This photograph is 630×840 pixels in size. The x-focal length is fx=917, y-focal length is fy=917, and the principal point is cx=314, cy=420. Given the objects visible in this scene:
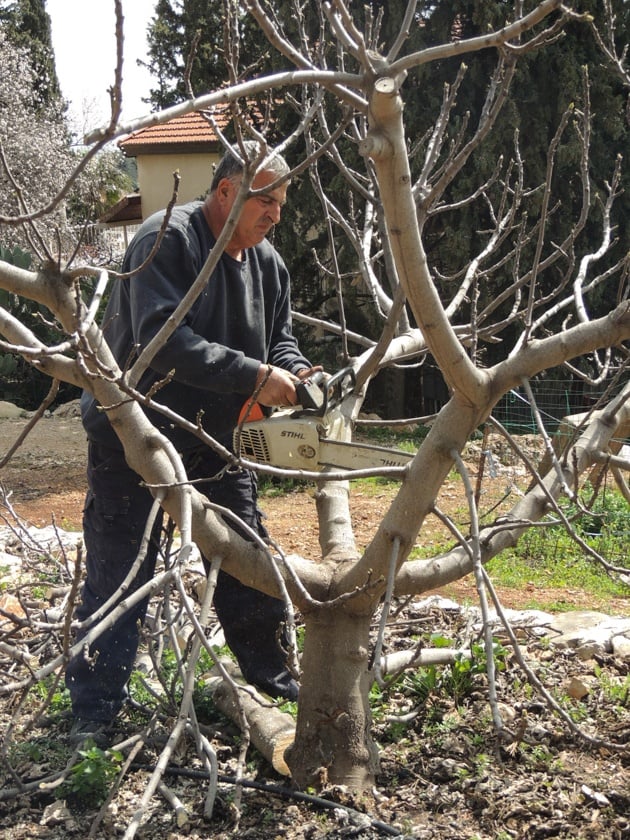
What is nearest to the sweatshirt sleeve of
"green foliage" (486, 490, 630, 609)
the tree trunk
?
the tree trunk

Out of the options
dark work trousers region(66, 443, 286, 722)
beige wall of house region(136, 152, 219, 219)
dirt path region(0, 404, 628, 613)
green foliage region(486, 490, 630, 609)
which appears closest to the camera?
dark work trousers region(66, 443, 286, 722)

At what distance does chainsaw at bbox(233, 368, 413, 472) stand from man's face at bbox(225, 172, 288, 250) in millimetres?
586

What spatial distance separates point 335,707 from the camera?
303 centimetres

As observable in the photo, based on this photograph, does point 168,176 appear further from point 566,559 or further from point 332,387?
point 332,387

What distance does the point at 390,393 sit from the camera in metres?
13.9

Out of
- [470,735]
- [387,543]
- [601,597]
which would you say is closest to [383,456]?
[387,543]

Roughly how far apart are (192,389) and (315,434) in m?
0.59

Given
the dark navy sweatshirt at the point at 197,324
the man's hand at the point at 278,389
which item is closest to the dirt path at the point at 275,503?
the dark navy sweatshirt at the point at 197,324

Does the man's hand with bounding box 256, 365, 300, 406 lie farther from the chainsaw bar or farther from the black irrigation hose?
the black irrigation hose

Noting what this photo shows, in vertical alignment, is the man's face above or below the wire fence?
above

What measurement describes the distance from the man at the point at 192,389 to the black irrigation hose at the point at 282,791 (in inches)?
15.0

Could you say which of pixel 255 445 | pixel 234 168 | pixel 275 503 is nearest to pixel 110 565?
pixel 255 445

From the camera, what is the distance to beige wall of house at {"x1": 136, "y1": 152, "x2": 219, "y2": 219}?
58.2 ft

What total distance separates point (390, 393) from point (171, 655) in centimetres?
993
